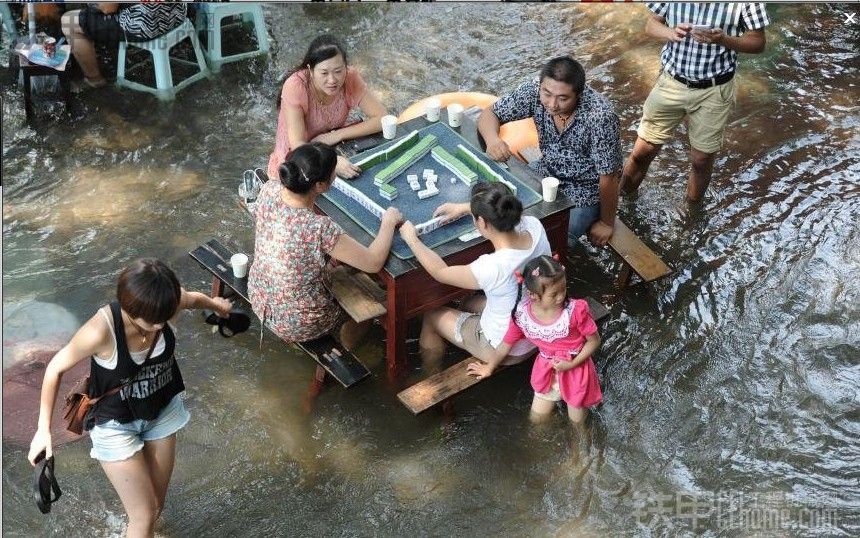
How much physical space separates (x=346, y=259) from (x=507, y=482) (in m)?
1.42

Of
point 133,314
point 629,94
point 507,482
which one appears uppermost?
point 133,314

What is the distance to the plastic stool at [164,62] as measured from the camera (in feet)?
25.3

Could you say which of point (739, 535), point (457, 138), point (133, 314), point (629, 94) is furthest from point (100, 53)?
point (739, 535)

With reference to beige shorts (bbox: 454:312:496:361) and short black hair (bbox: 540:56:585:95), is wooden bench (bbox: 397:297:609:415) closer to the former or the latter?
beige shorts (bbox: 454:312:496:361)

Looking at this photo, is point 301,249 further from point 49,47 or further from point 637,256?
point 49,47

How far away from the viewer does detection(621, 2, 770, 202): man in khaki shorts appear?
5.77 metres

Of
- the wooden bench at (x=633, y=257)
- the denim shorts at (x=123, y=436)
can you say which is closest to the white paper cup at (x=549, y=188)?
the wooden bench at (x=633, y=257)

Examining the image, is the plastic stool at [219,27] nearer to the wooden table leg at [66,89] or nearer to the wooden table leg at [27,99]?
the wooden table leg at [66,89]

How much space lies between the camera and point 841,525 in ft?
15.0

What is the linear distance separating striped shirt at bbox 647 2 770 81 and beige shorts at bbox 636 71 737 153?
10 cm

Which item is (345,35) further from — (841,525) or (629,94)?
(841,525)

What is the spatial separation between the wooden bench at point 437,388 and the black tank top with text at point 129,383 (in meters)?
1.30

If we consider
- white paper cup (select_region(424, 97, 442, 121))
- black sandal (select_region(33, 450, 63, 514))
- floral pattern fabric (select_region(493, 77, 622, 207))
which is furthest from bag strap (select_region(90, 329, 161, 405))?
floral pattern fabric (select_region(493, 77, 622, 207))

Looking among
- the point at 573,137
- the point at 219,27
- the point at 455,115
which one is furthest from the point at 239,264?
the point at 219,27
